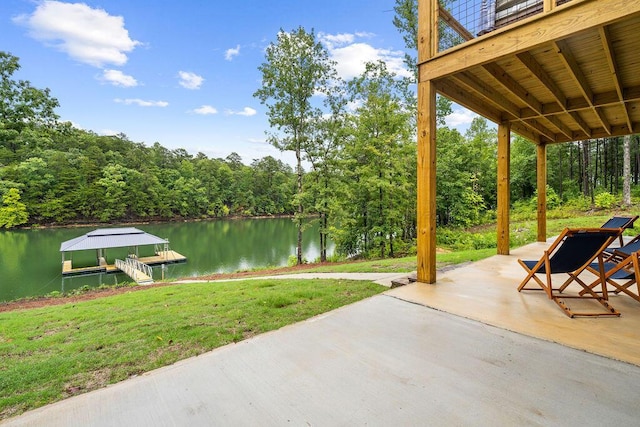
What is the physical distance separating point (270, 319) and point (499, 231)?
4589 mm

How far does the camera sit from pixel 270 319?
105 inches

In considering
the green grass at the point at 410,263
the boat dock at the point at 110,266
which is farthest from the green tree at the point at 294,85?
the boat dock at the point at 110,266

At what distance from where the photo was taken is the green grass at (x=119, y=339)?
1776mm

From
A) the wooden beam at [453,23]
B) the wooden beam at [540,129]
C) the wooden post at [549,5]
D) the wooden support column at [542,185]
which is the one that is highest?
the wooden beam at [453,23]

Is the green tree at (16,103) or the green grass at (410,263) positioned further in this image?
the green tree at (16,103)

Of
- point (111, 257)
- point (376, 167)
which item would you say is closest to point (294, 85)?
point (376, 167)

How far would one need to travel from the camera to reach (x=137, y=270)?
43.6ft

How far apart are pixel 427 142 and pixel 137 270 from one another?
14.5m

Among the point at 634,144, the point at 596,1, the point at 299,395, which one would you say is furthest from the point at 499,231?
the point at 634,144

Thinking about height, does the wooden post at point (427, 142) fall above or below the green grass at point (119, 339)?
above

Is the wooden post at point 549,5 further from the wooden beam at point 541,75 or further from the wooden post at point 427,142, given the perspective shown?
the wooden post at point 427,142

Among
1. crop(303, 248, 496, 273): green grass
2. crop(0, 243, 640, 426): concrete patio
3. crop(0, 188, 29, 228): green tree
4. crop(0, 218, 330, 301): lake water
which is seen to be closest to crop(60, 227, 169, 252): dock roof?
crop(0, 218, 330, 301): lake water

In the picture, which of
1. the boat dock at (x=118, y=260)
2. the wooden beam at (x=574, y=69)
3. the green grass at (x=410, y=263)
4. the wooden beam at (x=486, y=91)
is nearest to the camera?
the wooden beam at (x=574, y=69)

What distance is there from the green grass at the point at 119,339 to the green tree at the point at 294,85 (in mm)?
8697
